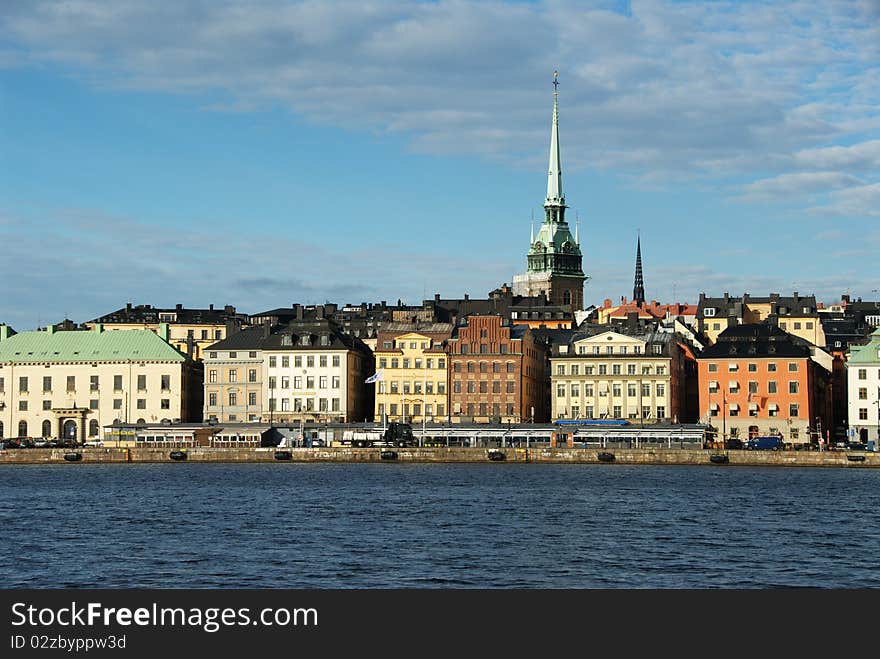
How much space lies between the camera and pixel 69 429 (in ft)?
423

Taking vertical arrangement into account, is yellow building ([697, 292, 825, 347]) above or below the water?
above

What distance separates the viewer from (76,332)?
443ft

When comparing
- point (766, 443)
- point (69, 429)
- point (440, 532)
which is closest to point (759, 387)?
point (766, 443)

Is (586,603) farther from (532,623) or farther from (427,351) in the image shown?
(427,351)

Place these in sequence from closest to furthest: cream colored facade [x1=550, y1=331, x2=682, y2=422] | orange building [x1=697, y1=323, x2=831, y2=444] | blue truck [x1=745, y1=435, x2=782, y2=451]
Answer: blue truck [x1=745, y1=435, x2=782, y2=451], orange building [x1=697, y1=323, x2=831, y2=444], cream colored facade [x1=550, y1=331, x2=682, y2=422]

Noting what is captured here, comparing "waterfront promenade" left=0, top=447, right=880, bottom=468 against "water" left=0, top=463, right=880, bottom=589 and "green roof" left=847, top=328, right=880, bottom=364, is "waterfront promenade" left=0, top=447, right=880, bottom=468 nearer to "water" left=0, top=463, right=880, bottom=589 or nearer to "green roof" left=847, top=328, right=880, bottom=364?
"water" left=0, top=463, right=880, bottom=589

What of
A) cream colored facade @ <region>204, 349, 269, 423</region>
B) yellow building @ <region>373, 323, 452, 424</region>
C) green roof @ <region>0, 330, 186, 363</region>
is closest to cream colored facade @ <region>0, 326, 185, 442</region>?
green roof @ <region>0, 330, 186, 363</region>

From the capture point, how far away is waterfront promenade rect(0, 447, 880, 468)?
104 metres

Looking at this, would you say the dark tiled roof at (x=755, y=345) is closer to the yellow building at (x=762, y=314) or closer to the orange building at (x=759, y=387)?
the orange building at (x=759, y=387)

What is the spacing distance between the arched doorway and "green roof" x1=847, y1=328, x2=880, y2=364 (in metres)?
62.3

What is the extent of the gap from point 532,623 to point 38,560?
67.3 feet

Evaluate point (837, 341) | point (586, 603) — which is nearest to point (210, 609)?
point (586, 603)

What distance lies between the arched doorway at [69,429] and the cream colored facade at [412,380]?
25.1m

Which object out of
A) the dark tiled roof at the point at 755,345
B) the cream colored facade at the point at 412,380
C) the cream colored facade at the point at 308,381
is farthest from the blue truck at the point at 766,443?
the cream colored facade at the point at 308,381
